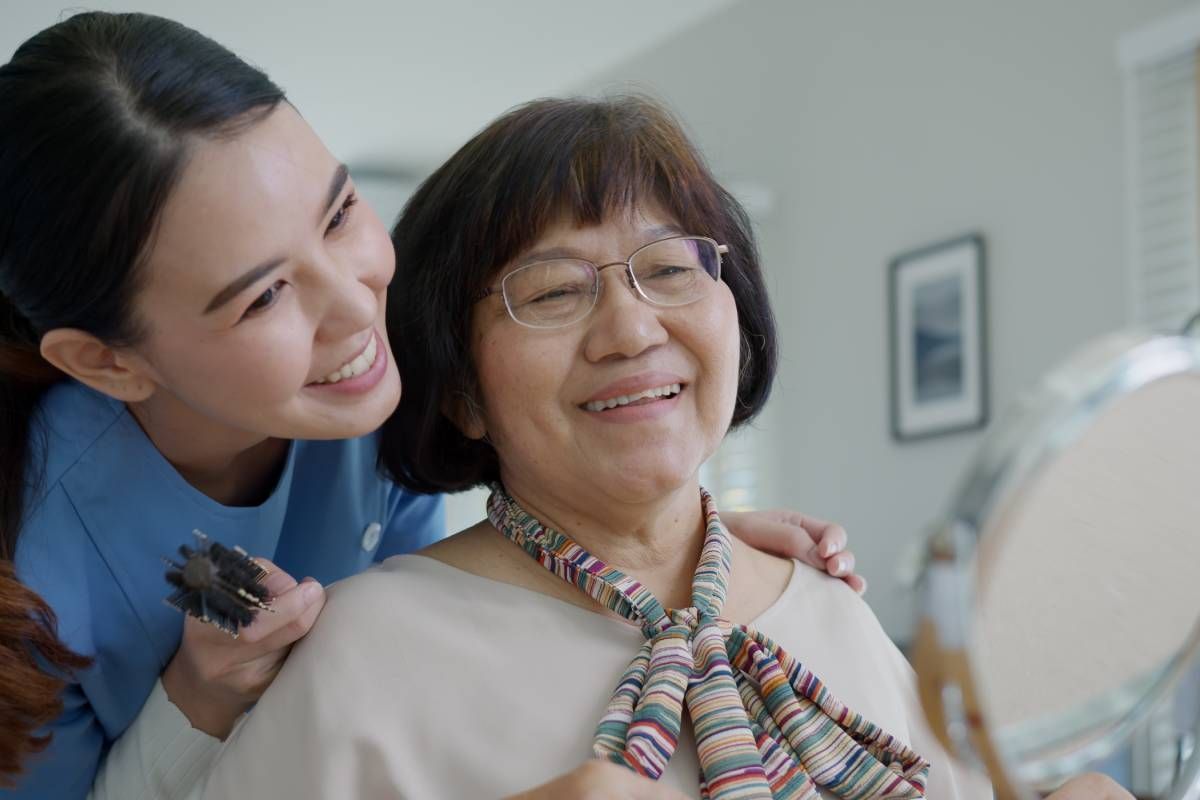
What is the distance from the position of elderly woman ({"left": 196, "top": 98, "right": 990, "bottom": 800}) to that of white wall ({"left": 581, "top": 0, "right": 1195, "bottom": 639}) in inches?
104

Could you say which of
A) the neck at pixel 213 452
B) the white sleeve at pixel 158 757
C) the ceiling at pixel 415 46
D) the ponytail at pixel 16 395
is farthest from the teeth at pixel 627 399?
the ceiling at pixel 415 46

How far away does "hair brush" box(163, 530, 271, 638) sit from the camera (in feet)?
3.47

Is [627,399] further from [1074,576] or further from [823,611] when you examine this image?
[1074,576]

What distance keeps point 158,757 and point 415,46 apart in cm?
475

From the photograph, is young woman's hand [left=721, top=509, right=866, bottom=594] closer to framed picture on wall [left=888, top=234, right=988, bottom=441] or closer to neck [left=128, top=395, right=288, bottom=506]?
neck [left=128, top=395, right=288, bottom=506]

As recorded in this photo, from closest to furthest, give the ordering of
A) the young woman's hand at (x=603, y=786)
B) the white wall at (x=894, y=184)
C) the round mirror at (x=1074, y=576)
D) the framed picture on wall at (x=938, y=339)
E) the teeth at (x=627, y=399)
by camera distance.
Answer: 1. the round mirror at (x=1074, y=576)
2. the young woman's hand at (x=603, y=786)
3. the teeth at (x=627, y=399)
4. the white wall at (x=894, y=184)
5. the framed picture on wall at (x=938, y=339)

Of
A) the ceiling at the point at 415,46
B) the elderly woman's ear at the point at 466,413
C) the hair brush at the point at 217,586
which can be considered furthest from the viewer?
the ceiling at the point at 415,46

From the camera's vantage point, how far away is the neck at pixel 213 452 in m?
1.41

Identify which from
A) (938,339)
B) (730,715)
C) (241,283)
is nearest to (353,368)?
(241,283)

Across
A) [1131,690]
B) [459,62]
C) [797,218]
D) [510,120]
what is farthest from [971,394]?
[1131,690]

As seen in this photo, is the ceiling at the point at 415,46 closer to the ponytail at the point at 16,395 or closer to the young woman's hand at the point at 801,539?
the ponytail at the point at 16,395

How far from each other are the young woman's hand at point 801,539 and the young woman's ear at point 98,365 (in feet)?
2.25

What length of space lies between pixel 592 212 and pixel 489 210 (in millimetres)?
103

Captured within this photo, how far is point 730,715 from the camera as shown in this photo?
1140mm
